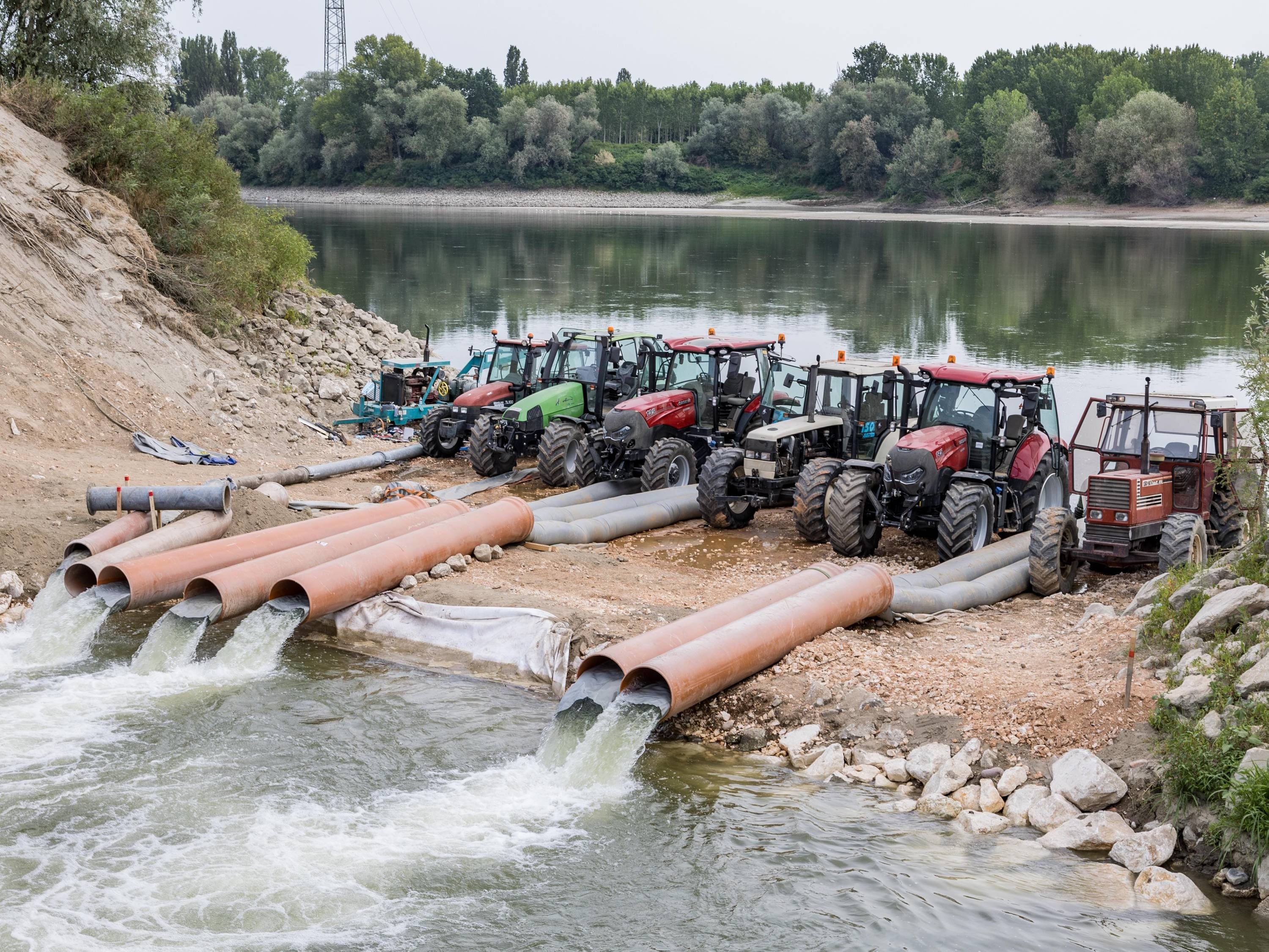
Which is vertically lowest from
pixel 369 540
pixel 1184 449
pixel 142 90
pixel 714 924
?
pixel 714 924

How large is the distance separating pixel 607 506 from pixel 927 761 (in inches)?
339

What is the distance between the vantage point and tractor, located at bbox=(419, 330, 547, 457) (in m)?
23.4

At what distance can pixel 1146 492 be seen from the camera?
49.6 feet

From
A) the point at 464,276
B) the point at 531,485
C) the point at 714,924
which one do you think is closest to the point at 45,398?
the point at 531,485

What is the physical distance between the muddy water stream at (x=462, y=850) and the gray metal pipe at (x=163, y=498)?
4021 mm

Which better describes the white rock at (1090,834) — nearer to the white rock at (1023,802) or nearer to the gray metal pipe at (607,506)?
the white rock at (1023,802)

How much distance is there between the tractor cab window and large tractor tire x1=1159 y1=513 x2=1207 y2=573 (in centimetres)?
124

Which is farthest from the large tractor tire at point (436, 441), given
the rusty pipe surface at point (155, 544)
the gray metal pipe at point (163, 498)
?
the gray metal pipe at point (163, 498)

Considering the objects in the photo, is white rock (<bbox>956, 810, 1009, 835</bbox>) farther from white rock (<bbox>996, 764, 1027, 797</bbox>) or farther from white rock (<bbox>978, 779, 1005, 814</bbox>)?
white rock (<bbox>996, 764, 1027, 797</bbox>)

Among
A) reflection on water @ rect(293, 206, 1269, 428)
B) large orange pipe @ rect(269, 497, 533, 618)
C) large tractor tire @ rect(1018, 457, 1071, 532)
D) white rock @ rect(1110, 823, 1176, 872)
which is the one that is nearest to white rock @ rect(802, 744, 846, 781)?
white rock @ rect(1110, 823, 1176, 872)

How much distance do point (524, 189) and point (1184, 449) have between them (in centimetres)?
11703

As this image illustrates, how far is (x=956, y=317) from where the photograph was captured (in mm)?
49656

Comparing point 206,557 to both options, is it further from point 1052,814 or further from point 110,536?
point 1052,814

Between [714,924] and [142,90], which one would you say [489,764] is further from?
[142,90]
